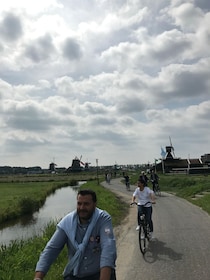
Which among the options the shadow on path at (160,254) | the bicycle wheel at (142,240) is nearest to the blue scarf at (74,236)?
the shadow on path at (160,254)

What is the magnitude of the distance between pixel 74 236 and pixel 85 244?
154mm

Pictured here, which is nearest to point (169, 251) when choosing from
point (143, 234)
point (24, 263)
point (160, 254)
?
point (160, 254)

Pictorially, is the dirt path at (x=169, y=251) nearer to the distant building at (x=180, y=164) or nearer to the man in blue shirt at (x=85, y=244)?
the man in blue shirt at (x=85, y=244)

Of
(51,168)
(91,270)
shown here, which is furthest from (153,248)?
(51,168)

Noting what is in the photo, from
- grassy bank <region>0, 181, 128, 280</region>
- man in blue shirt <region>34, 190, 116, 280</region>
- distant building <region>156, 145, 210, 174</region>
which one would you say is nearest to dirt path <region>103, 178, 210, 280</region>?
grassy bank <region>0, 181, 128, 280</region>

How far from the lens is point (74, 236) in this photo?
3.99 metres

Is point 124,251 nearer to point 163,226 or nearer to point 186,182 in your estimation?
A: point 163,226

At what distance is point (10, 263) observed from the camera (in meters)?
8.85

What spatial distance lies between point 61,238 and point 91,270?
472mm

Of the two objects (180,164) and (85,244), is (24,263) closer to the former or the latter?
(85,244)

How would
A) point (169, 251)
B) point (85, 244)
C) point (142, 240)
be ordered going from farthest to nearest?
point (142, 240)
point (169, 251)
point (85, 244)

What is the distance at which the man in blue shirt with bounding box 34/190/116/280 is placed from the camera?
386cm

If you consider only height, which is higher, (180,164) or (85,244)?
(180,164)

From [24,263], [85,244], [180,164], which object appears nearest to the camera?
[85,244]
